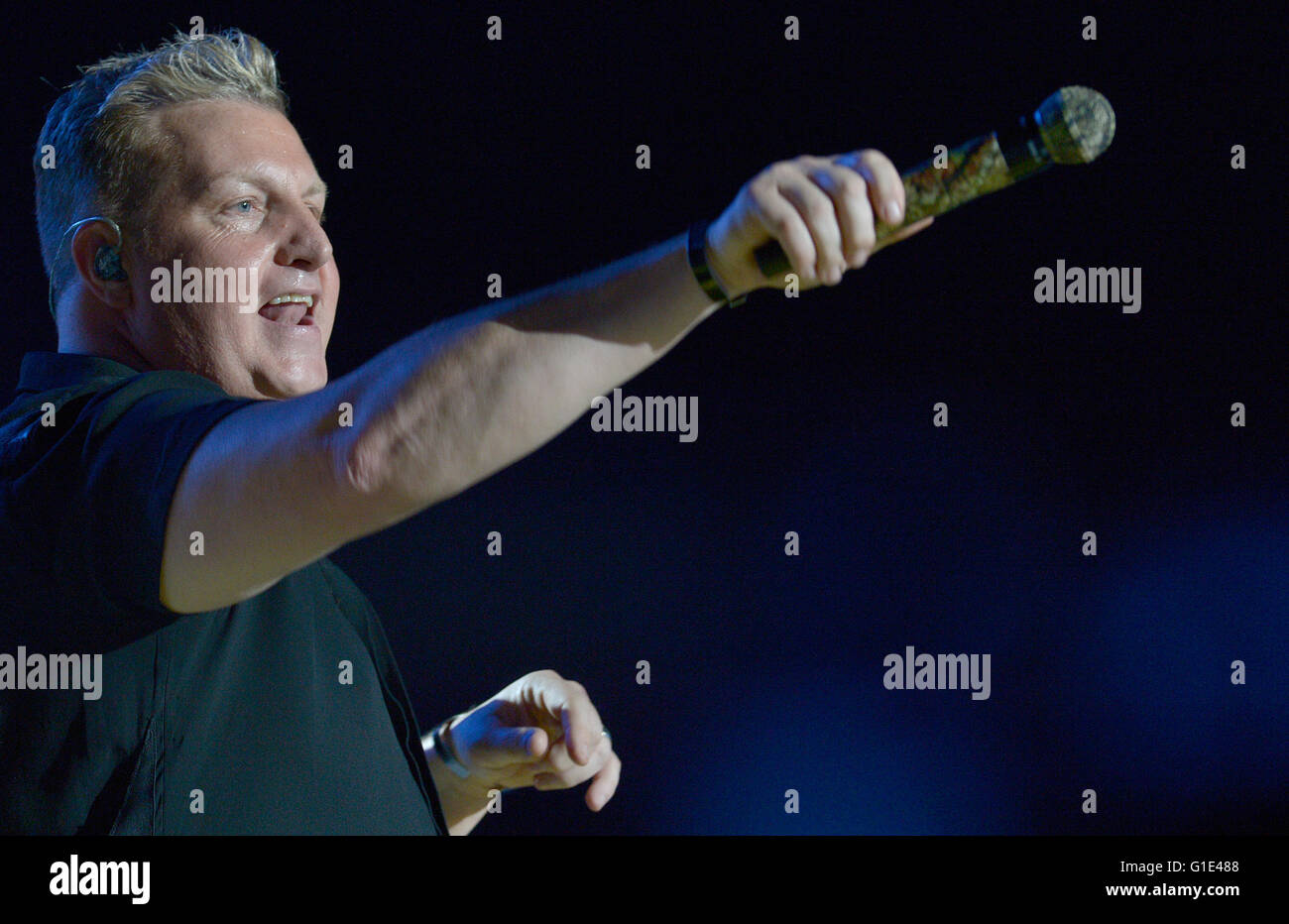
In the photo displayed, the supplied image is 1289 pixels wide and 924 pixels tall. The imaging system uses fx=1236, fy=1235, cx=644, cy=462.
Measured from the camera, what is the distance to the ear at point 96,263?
120 cm

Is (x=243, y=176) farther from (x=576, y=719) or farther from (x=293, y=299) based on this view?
(x=576, y=719)

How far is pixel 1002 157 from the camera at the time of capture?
74cm

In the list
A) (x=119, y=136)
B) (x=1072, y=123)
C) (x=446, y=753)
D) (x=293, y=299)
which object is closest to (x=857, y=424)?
(x=446, y=753)

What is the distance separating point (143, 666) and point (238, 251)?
0.46 m

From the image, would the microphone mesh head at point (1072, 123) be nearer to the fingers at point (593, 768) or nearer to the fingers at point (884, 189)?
the fingers at point (884, 189)

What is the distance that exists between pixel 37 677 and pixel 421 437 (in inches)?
18.6

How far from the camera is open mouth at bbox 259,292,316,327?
1.32 metres

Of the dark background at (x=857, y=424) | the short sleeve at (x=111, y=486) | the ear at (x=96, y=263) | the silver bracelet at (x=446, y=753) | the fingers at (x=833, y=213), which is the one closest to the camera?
the fingers at (x=833, y=213)

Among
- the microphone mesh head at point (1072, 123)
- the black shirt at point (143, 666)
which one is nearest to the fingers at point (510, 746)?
the black shirt at point (143, 666)

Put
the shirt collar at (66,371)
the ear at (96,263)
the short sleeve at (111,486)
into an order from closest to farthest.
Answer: the short sleeve at (111,486) < the shirt collar at (66,371) < the ear at (96,263)

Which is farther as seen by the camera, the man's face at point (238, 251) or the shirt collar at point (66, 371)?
the man's face at point (238, 251)
